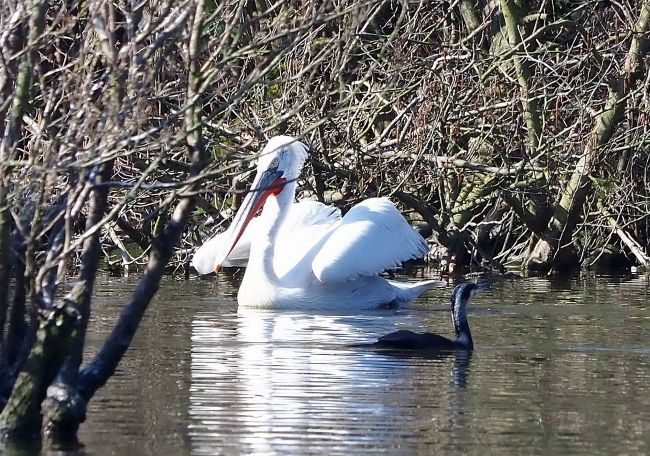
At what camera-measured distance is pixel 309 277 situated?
1271 centimetres

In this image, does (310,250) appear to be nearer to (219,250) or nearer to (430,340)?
(219,250)

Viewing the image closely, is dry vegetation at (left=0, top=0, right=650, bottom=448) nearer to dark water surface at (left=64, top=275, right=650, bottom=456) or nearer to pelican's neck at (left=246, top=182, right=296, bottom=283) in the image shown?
pelican's neck at (left=246, top=182, right=296, bottom=283)

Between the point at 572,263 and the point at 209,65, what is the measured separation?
1212cm

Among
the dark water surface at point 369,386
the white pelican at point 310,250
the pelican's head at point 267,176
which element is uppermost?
the pelican's head at point 267,176

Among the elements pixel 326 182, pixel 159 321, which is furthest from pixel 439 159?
pixel 159 321

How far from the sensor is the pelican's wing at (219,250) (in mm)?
13484

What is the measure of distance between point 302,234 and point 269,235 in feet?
1.61

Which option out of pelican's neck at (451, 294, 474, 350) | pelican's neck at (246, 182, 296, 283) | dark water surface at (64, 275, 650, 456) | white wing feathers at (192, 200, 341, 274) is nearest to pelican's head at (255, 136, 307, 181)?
pelican's neck at (246, 182, 296, 283)

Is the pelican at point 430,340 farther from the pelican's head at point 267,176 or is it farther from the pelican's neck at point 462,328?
the pelican's head at point 267,176

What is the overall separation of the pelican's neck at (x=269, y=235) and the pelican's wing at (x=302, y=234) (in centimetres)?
13

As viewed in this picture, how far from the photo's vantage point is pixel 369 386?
25.7 feet

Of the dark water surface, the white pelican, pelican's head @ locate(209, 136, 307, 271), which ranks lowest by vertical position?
the dark water surface

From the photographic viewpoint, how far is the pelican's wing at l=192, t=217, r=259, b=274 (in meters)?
13.5

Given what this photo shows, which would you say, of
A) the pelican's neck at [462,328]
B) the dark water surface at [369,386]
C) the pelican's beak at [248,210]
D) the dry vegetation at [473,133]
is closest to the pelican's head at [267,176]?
the pelican's beak at [248,210]
